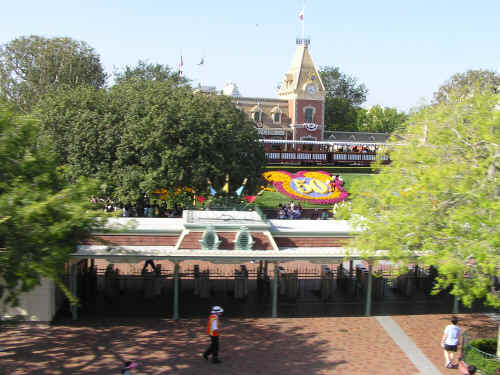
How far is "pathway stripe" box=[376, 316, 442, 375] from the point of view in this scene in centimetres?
1264

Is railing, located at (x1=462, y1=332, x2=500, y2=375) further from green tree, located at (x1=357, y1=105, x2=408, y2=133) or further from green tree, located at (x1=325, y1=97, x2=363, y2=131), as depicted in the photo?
green tree, located at (x1=357, y1=105, x2=408, y2=133)

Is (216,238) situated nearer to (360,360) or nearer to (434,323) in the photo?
(360,360)

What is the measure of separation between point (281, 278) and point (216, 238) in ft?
13.8

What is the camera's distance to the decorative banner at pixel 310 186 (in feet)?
111

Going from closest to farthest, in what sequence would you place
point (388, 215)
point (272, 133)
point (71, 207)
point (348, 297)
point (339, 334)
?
point (71, 207), point (388, 215), point (339, 334), point (348, 297), point (272, 133)

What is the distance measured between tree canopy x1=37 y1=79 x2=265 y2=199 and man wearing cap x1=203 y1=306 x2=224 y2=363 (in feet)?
39.0

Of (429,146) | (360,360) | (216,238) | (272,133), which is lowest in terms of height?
(360,360)

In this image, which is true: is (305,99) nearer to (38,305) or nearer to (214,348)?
(38,305)

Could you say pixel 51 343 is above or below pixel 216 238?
below

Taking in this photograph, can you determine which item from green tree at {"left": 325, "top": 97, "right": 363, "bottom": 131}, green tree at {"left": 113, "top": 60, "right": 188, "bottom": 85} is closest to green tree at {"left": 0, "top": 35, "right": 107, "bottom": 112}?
green tree at {"left": 113, "top": 60, "right": 188, "bottom": 85}

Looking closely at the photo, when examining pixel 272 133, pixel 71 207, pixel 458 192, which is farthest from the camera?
pixel 272 133

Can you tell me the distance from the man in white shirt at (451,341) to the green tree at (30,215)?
29.7ft

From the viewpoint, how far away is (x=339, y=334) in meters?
14.7

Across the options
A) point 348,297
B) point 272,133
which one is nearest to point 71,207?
point 348,297
